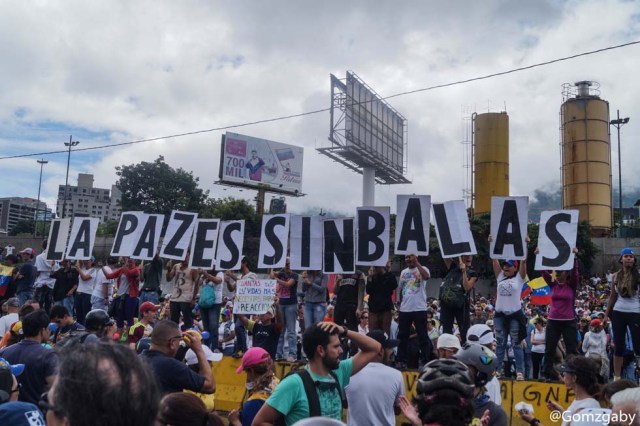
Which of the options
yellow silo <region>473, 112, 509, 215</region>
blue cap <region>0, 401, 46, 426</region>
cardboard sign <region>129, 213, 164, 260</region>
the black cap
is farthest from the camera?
yellow silo <region>473, 112, 509, 215</region>

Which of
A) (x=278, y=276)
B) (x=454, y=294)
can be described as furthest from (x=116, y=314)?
(x=454, y=294)

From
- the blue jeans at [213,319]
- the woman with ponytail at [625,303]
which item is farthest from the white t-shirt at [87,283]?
the woman with ponytail at [625,303]

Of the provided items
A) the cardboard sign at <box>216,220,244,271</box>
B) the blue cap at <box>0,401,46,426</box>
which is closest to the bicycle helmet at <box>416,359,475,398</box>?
the blue cap at <box>0,401,46,426</box>

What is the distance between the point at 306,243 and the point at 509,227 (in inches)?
153

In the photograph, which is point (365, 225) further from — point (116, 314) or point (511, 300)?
point (116, 314)

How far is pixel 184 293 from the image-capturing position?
38.2ft

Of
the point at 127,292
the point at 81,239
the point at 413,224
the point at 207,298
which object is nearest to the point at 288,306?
the point at 207,298

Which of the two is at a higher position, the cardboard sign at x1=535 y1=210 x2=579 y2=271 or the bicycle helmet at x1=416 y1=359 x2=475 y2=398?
the cardboard sign at x1=535 y1=210 x2=579 y2=271

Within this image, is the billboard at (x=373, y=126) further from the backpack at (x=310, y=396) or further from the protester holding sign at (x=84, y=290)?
the backpack at (x=310, y=396)

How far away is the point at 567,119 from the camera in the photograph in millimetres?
55281

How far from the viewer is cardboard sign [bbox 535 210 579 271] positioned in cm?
878

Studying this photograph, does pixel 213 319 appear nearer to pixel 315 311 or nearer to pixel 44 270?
pixel 315 311

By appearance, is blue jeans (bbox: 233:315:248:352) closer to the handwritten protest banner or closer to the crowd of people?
the crowd of people

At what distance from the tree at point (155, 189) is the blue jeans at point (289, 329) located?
53234mm
